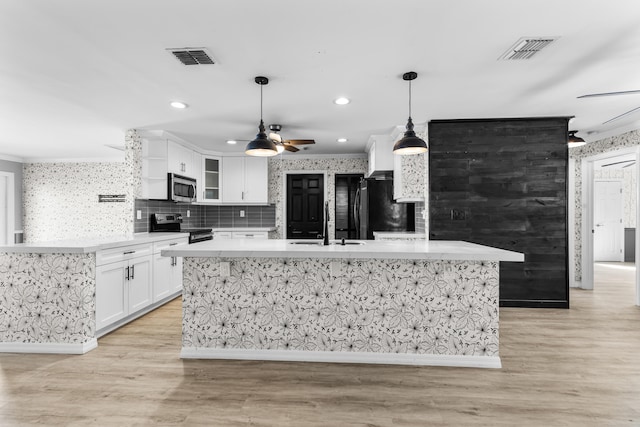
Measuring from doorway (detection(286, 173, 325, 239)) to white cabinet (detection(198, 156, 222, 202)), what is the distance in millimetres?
1282

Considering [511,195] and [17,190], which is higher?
[17,190]

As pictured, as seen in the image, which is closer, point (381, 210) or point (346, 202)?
point (381, 210)

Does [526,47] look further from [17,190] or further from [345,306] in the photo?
[17,190]

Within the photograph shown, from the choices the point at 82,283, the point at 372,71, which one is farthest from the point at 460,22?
the point at 82,283

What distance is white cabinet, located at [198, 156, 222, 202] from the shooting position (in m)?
5.94

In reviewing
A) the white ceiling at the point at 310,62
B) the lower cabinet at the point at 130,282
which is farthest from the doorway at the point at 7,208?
the lower cabinet at the point at 130,282

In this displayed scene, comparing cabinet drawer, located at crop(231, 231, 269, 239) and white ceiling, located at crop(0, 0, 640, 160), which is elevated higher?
white ceiling, located at crop(0, 0, 640, 160)

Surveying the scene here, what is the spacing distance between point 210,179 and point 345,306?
14.2 ft

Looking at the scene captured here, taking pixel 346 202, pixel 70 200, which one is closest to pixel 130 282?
pixel 346 202

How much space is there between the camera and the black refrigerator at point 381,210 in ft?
15.8

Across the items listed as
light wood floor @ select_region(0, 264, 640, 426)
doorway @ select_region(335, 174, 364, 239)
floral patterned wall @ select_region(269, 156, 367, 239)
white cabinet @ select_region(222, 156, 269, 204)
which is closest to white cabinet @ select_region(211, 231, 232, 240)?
white cabinet @ select_region(222, 156, 269, 204)

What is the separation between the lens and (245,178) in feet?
20.2

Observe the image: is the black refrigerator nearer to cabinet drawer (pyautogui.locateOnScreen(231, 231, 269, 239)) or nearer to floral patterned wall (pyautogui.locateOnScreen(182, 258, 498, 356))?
cabinet drawer (pyautogui.locateOnScreen(231, 231, 269, 239))

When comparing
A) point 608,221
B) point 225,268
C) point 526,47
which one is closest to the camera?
point 526,47
